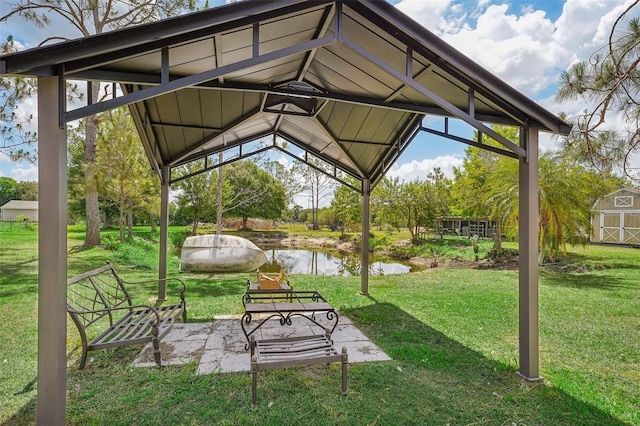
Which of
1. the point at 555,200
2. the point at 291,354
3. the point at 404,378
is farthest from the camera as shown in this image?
the point at 555,200

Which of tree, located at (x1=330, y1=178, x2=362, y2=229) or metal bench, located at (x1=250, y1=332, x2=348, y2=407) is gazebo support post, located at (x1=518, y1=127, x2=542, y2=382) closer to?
metal bench, located at (x1=250, y1=332, x2=348, y2=407)

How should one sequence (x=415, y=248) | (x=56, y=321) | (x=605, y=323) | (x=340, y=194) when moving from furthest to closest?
1. (x=340, y=194)
2. (x=415, y=248)
3. (x=605, y=323)
4. (x=56, y=321)

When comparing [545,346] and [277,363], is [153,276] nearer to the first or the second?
[277,363]

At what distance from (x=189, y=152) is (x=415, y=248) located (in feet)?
51.3

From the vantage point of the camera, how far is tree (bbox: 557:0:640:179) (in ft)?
17.2

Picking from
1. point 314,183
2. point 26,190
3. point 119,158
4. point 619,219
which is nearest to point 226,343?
point 119,158

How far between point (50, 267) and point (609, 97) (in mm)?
7549

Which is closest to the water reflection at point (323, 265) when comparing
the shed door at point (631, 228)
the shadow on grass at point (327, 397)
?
the shadow on grass at point (327, 397)

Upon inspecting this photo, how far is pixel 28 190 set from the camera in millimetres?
32188

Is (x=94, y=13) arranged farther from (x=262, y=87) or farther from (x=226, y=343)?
(x=226, y=343)

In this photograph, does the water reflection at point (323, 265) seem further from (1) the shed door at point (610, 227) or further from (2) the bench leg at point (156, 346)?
(1) the shed door at point (610, 227)

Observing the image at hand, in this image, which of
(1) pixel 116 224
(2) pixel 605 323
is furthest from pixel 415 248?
(1) pixel 116 224

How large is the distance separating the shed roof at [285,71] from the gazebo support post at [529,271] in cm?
24

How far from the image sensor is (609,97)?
5.56 metres
